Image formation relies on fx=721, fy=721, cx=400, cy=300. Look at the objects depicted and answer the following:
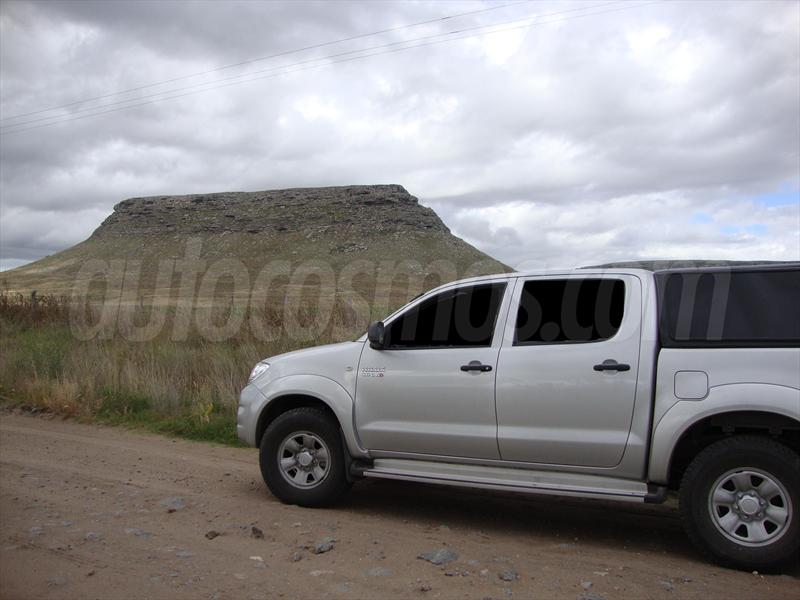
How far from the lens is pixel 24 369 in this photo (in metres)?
12.3

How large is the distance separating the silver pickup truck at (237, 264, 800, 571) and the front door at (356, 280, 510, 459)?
0.5 inches

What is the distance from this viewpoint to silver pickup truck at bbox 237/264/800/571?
489 centimetres

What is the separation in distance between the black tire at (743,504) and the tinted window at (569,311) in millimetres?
1164

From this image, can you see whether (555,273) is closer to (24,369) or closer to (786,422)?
(786,422)

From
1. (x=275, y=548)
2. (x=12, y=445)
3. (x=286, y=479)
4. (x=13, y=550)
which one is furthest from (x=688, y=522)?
(x=12, y=445)

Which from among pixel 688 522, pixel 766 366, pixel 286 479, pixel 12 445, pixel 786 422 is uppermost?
pixel 766 366

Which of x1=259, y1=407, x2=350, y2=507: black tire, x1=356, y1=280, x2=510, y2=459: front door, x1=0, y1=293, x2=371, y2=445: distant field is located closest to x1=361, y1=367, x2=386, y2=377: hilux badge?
x1=356, y1=280, x2=510, y2=459: front door

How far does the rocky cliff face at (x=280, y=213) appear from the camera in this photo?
108m

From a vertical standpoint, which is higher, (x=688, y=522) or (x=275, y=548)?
(x=688, y=522)

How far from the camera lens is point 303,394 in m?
6.37

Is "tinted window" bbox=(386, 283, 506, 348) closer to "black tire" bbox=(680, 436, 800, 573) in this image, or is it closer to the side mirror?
the side mirror

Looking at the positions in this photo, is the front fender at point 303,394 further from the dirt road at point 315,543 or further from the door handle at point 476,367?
the door handle at point 476,367

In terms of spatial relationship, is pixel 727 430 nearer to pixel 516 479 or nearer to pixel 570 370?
pixel 570 370

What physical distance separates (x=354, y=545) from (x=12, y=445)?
551 cm
